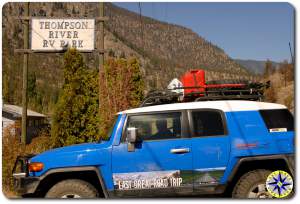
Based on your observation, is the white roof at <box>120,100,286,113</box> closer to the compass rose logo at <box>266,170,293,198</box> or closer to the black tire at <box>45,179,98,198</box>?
the compass rose logo at <box>266,170,293,198</box>

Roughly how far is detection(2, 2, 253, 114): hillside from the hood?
4114 millimetres

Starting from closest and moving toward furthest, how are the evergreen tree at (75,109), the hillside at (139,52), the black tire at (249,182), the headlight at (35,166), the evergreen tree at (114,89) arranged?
the black tire at (249,182) < the headlight at (35,166) < the evergreen tree at (114,89) < the evergreen tree at (75,109) < the hillside at (139,52)

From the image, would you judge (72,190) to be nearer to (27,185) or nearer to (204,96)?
(27,185)

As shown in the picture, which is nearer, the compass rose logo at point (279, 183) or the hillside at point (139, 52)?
the compass rose logo at point (279, 183)

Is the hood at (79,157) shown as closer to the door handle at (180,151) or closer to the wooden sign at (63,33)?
the door handle at (180,151)

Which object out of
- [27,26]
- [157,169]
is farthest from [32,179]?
[27,26]

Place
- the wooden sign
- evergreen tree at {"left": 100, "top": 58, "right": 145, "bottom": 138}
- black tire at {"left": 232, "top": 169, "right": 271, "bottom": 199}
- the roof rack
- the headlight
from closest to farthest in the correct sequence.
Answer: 1. black tire at {"left": 232, "top": 169, "right": 271, "bottom": 199}
2. the headlight
3. the roof rack
4. evergreen tree at {"left": 100, "top": 58, "right": 145, "bottom": 138}
5. the wooden sign

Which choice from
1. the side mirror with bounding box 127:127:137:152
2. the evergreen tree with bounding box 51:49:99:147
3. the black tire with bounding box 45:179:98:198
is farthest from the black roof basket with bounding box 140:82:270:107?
the evergreen tree with bounding box 51:49:99:147

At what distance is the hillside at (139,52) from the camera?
21.1 metres

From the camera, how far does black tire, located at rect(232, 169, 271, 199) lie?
5.46 metres

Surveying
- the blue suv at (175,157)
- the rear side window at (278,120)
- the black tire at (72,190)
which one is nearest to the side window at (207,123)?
the blue suv at (175,157)

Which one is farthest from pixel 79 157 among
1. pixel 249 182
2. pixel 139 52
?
pixel 139 52

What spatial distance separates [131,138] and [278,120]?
86.7 inches

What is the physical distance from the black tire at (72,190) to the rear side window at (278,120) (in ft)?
8.94
